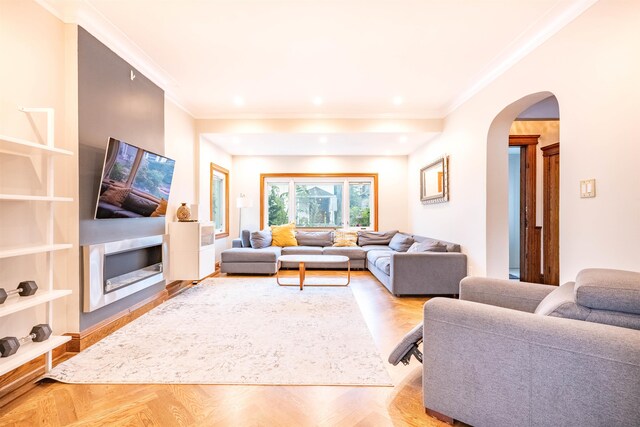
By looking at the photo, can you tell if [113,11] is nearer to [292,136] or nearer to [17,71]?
[17,71]

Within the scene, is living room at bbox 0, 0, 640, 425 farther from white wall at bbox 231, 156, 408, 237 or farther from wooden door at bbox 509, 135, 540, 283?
white wall at bbox 231, 156, 408, 237

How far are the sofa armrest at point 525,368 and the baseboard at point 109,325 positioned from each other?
2.75 m

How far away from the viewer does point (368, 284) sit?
4680 mm

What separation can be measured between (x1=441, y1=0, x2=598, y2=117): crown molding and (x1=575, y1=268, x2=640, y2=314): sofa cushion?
6.79 ft

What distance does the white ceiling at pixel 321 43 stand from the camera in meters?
2.35

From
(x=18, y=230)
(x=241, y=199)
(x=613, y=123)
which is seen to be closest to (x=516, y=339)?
(x=613, y=123)

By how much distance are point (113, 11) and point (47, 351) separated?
2.67m

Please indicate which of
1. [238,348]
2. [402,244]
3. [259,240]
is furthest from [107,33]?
[402,244]

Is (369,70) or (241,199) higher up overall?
(369,70)

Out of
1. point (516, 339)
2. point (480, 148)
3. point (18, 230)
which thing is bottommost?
point (516, 339)

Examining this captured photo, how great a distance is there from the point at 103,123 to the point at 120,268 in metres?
1.48

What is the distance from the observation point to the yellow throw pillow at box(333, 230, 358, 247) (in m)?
6.27

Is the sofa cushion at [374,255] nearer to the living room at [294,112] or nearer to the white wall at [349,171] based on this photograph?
the living room at [294,112]

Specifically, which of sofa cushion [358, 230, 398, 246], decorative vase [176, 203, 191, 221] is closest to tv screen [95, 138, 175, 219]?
decorative vase [176, 203, 191, 221]
